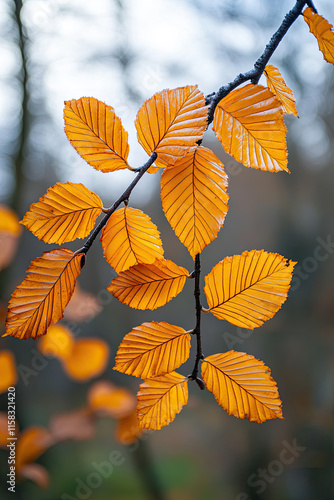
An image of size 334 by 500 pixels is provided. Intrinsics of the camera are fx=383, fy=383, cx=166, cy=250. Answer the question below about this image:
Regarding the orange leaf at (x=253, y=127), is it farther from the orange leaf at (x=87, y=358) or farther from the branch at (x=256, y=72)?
the orange leaf at (x=87, y=358)

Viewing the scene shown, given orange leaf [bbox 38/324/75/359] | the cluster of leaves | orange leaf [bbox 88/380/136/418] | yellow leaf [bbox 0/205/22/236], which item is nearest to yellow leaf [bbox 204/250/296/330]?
the cluster of leaves

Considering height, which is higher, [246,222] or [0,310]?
[246,222]

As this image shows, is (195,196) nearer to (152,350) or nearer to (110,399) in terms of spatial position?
(152,350)

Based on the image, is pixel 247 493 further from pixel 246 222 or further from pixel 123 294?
pixel 123 294

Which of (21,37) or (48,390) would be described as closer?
(21,37)

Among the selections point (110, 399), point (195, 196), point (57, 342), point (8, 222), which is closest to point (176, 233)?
point (195, 196)

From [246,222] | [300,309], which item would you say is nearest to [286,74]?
[246,222]
